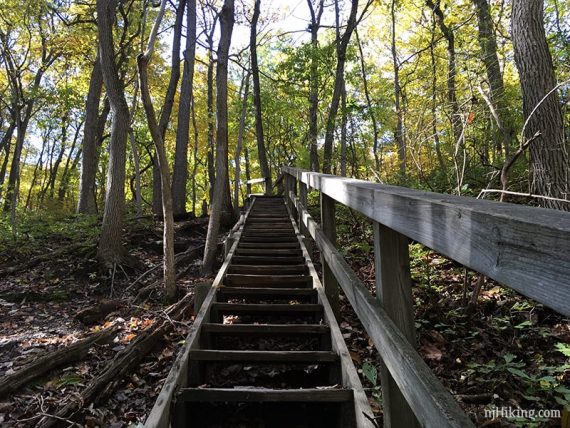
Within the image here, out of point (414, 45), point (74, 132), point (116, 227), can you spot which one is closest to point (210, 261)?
point (116, 227)

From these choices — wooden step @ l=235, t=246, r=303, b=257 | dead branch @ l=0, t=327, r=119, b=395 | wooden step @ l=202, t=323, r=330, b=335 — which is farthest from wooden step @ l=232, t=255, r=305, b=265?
wooden step @ l=202, t=323, r=330, b=335

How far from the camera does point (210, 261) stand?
23.9ft

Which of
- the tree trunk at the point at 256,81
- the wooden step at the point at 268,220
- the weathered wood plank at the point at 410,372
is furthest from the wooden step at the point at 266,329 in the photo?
the tree trunk at the point at 256,81

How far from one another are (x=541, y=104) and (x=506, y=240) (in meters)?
5.16

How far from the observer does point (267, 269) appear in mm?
5215

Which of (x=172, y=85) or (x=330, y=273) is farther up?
(x=172, y=85)

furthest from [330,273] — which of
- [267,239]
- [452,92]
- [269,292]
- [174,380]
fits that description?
[452,92]

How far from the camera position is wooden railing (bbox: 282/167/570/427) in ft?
2.71

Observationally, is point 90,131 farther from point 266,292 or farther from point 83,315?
point 266,292

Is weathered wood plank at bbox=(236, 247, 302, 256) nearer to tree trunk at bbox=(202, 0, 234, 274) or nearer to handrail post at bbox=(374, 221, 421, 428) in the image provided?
tree trunk at bbox=(202, 0, 234, 274)

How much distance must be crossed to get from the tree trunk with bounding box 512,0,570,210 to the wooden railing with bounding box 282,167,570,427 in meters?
3.49

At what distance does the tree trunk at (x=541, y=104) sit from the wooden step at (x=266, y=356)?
3.56 m

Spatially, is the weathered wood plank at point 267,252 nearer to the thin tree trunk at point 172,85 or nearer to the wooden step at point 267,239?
the wooden step at point 267,239

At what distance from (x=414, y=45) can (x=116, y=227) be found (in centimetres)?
1607
